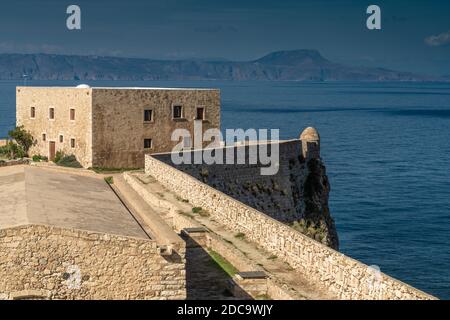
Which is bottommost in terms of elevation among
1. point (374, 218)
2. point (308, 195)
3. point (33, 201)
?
point (374, 218)

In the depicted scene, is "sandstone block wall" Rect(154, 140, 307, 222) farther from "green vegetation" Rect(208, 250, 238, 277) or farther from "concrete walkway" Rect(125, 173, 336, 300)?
"green vegetation" Rect(208, 250, 238, 277)

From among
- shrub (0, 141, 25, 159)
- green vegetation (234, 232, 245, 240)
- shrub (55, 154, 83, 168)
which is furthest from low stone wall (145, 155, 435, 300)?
shrub (0, 141, 25, 159)

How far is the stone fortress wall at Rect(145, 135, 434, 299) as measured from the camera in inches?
584

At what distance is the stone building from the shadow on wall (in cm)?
1904

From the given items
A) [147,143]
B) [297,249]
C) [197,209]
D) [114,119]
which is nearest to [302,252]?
[297,249]

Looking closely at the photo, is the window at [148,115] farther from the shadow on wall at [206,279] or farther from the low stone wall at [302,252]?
the shadow on wall at [206,279]

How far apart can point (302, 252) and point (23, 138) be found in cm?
3019

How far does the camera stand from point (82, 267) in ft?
49.0

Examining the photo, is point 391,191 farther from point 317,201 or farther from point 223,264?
point 223,264
